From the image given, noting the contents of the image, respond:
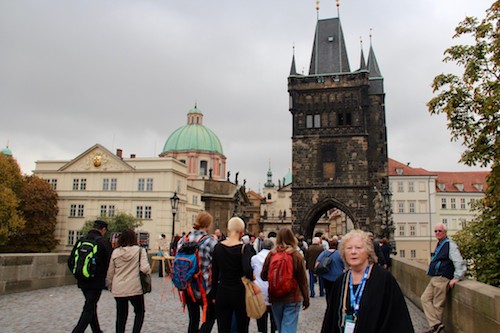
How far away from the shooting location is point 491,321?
5094mm

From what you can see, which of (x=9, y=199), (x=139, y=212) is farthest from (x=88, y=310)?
(x=139, y=212)

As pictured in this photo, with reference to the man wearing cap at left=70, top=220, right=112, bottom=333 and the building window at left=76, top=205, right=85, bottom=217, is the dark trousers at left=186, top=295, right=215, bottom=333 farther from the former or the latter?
the building window at left=76, top=205, right=85, bottom=217

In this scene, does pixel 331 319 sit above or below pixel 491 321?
above

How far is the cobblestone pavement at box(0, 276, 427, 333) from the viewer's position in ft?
24.5

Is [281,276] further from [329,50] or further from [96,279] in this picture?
[329,50]

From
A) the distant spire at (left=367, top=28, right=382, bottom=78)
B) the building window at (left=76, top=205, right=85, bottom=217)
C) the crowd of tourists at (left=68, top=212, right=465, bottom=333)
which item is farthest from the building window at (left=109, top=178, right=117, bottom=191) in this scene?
the crowd of tourists at (left=68, top=212, right=465, bottom=333)

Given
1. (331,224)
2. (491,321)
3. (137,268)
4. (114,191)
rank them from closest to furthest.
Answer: (491,321)
(137,268)
(114,191)
(331,224)

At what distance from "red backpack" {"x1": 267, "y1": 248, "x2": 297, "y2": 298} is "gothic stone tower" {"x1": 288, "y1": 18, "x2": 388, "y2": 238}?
3089 centimetres

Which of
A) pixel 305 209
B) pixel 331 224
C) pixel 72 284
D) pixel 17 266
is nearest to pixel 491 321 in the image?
pixel 17 266

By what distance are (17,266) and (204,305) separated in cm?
752

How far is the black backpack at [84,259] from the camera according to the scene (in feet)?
19.8

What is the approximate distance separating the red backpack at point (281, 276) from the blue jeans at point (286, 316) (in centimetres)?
18

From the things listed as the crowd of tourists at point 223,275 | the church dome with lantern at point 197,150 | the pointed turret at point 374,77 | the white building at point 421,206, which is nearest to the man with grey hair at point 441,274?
the crowd of tourists at point 223,275

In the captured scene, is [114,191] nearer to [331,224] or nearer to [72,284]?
[72,284]
